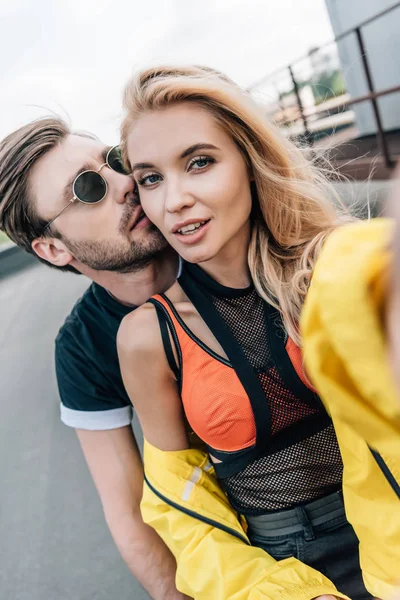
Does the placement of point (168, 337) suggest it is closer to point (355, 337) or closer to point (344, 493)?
point (344, 493)

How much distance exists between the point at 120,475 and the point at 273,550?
70 cm

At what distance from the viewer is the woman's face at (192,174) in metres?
1.31

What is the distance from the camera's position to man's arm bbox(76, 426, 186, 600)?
1844mm

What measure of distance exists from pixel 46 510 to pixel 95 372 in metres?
1.45

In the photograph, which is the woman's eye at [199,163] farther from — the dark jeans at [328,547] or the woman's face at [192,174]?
the dark jeans at [328,547]

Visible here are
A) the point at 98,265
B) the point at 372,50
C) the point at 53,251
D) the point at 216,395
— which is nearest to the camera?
the point at 216,395

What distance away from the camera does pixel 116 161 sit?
1819 mm

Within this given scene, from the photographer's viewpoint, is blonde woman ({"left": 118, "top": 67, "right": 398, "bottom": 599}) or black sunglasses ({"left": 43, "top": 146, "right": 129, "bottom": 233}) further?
black sunglasses ({"left": 43, "top": 146, "right": 129, "bottom": 233})

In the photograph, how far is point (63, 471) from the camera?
3287mm

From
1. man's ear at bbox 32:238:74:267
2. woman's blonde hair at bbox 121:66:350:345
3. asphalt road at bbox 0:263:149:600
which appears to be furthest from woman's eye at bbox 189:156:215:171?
→ asphalt road at bbox 0:263:149:600

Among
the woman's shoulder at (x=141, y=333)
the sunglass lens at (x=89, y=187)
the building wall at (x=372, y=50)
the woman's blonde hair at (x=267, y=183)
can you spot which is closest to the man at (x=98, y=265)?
the sunglass lens at (x=89, y=187)

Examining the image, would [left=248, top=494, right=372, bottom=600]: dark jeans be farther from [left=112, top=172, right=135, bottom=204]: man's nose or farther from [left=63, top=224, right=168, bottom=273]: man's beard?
[left=112, top=172, right=135, bottom=204]: man's nose

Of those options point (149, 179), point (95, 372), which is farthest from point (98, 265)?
point (149, 179)

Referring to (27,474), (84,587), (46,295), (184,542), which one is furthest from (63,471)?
(46,295)
